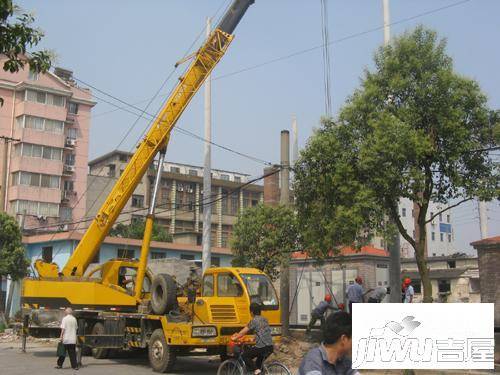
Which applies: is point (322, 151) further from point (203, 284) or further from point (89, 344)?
point (89, 344)

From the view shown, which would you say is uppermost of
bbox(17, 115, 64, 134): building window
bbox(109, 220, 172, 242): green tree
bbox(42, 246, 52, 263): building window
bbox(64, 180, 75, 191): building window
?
bbox(17, 115, 64, 134): building window

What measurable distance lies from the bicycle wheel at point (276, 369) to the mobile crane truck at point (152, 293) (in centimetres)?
337

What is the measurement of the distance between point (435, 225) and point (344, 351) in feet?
324

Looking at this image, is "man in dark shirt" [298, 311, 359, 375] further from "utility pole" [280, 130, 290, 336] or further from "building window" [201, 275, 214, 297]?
"utility pole" [280, 130, 290, 336]

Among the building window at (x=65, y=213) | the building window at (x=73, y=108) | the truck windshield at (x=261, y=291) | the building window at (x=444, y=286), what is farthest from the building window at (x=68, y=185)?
the truck windshield at (x=261, y=291)

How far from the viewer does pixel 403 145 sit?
12.9m

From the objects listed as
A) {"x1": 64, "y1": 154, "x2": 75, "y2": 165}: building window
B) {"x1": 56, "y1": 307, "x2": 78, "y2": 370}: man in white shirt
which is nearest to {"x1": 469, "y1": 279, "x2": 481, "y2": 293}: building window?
{"x1": 56, "y1": 307, "x2": 78, "y2": 370}: man in white shirt

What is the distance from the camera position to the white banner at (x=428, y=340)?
713cm

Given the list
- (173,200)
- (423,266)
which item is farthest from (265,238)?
(173,200)

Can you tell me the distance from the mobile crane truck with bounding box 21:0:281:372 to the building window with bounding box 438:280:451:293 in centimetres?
3262

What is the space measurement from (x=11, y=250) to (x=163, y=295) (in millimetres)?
21551

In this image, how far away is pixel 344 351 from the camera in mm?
4492

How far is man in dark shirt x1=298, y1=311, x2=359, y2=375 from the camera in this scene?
14.5 ft

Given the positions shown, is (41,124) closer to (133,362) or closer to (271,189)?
(271,189)
